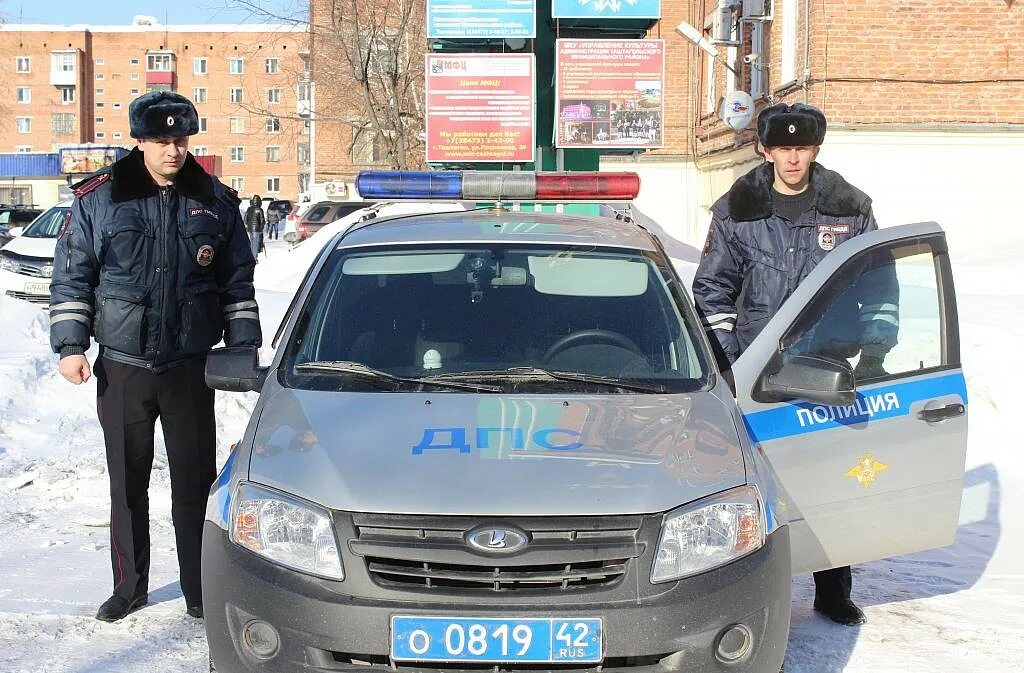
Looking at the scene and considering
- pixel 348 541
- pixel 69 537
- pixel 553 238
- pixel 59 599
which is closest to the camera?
pixel 348 541

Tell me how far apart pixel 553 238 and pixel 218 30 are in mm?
95969

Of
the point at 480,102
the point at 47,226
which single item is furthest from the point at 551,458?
the point at 480,102

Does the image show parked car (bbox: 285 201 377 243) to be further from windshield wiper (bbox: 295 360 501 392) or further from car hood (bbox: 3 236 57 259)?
windshield wiper (bbox: 295 360 501 392)

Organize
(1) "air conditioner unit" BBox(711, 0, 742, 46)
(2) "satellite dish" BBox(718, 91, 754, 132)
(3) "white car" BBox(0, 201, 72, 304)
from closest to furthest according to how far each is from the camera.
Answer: (3) "white car" BBox(0, 201, 72, 304) → (2) "satellite dish" BBox(718, 91, 754, 132) → (1) "air conditioner unit" BBox(711, 0, 742, 46)

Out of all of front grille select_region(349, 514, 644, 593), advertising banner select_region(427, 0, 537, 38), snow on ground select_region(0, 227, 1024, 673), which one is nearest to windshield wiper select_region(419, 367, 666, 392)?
front grille select_region(349, 514, 644, 593)

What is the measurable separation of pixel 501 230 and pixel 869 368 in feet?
4.65

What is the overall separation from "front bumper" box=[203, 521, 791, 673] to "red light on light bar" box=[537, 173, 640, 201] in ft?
8.64

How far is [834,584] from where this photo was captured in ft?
15.6

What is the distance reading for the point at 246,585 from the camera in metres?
3.09

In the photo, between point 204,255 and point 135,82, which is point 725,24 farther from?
point 135,82

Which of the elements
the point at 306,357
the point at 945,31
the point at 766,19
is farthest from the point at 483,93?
the point at 306,357

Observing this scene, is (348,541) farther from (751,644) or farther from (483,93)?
(483,93)

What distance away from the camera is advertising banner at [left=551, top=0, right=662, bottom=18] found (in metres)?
21.9

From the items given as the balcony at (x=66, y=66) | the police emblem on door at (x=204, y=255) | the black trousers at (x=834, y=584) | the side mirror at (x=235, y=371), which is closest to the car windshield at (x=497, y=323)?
the side mirror at (x=235, y=371)
